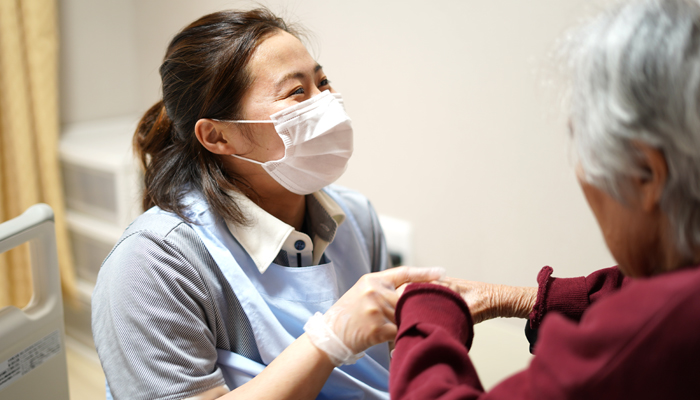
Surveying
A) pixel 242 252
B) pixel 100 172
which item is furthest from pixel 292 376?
pixel 100 172

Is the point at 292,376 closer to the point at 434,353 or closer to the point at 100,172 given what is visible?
the point at 434,353

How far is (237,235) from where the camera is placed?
1.08m

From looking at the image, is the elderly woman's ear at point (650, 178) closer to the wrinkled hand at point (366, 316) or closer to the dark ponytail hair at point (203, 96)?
the wrinkled hand at point (366, 316)

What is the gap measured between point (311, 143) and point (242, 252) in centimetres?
27

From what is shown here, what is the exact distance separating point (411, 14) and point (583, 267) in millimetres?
980

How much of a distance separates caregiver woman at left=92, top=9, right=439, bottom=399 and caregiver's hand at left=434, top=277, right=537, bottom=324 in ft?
0.24

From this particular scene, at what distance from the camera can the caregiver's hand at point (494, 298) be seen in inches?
37.4

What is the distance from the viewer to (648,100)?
0.56 meters

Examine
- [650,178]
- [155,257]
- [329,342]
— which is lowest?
[329,342]

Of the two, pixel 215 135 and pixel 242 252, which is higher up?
pixel 215 135

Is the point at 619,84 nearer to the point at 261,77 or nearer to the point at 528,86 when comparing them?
the point at 261,77

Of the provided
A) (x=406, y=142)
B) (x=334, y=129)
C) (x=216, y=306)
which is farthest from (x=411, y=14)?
(x=216, y=306)

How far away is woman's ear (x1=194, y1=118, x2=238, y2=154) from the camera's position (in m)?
1.09

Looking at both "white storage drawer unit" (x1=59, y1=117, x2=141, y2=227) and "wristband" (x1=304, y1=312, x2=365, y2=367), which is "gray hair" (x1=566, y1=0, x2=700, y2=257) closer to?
"wristband" (x1=304, y1=312, x2=365, y2=367)
